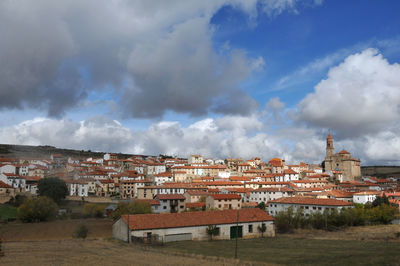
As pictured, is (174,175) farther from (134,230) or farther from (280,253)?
(280,253)

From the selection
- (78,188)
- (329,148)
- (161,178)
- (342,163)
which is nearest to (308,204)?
(161,178)

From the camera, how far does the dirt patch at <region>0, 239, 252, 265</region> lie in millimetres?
19297

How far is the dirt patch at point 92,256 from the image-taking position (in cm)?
1930

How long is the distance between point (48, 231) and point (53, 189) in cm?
2346

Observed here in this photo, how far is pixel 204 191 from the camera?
2581 inches

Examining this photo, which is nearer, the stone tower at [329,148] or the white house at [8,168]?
the white house at [8,168]

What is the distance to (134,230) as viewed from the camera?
94.5 ft

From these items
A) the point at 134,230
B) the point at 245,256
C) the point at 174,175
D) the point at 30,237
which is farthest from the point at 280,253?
the point at 174,175

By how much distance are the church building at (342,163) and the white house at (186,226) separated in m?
80.4

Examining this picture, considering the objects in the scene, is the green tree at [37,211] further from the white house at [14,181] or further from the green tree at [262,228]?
the green tree at [262,228]

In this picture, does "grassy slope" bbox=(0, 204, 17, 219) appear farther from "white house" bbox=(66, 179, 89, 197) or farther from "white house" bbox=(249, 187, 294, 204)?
"white house" bbox=(249, 187, 294, 204)

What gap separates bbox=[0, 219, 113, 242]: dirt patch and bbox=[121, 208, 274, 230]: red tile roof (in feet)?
17.5

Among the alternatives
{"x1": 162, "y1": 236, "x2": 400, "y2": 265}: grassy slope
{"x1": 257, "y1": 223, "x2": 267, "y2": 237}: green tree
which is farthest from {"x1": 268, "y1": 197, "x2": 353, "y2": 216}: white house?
{"x1": 162, "y1": 236, "x2": 400, "y2": 265}: grassy slope

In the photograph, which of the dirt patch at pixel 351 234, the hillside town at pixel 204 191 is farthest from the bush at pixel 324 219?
the hillside town at pixel 204 191
